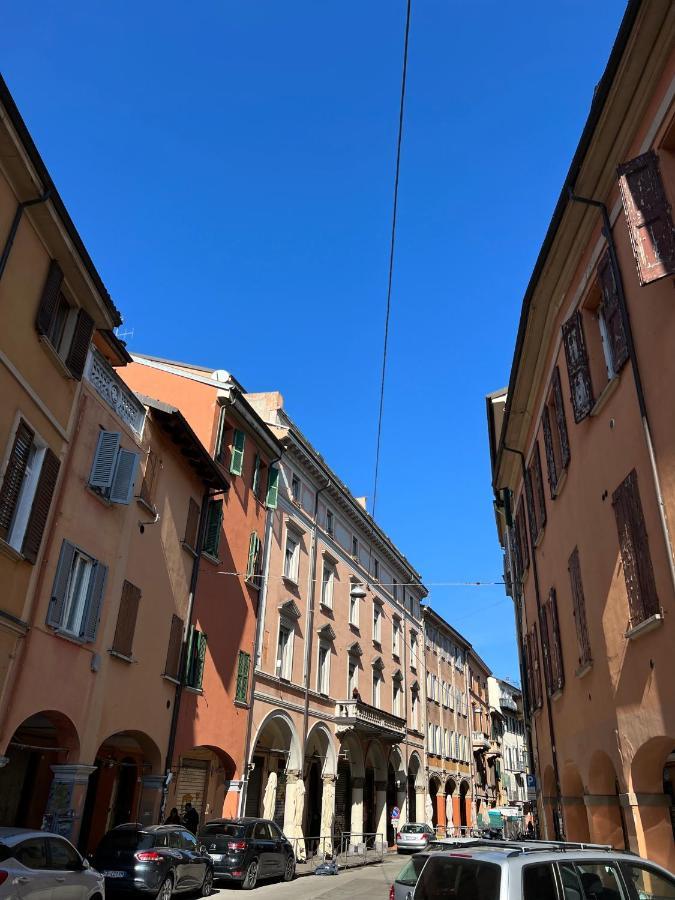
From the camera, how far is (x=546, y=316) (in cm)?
1394

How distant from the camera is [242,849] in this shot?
54.1 feet

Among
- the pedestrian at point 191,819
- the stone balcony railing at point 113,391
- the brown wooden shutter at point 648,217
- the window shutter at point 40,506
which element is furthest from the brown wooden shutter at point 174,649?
the brown wooden shutter at point 648,217

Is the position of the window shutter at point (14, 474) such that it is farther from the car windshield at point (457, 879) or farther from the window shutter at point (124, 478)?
the car windshield at point (457, 879)

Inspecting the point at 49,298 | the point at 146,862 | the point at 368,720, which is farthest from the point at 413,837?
the point at 49,298

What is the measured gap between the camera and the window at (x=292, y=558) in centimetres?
2784

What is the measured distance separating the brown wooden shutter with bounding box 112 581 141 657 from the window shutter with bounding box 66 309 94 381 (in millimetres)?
5088

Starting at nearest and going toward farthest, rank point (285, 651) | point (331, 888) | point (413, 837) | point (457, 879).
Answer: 1. point (457, 879)
2. point (331, 888)
3. point (285, 651)
4. point (413, 837)

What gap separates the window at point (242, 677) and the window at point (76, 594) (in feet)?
28.4

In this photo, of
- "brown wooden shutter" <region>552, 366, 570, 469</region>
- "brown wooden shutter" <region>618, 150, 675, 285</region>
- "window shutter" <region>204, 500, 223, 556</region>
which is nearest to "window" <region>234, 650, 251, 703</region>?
"window shutter" <region>204, 500, 223, 556</region>

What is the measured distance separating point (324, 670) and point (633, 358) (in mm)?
23648

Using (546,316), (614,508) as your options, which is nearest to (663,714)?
(614,508)

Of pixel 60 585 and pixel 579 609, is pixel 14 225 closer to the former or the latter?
pixel 60 585

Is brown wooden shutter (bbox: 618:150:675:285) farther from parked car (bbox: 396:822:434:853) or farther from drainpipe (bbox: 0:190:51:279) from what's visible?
parked car (bbox: 396:822:434:853)

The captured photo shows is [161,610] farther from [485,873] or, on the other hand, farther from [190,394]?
[485,873]
